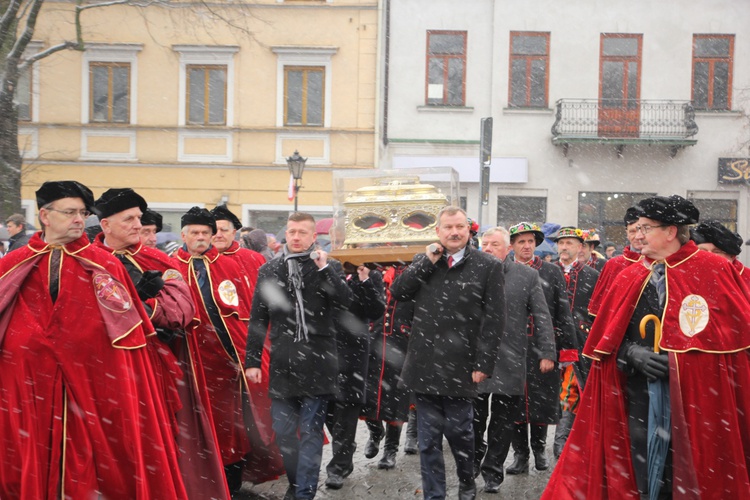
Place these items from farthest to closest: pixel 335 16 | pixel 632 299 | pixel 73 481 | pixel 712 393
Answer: pixel 335 16 → pixel 632 299 → pixel 712 393 → pixel 73 481

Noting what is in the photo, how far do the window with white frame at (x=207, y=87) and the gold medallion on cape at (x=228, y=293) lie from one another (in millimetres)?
16028

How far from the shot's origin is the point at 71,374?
4.80 metres

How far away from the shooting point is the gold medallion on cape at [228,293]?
7.25m

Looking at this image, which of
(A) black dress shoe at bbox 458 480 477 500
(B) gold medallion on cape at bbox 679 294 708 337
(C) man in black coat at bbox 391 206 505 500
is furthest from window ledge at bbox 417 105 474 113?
(B) gold medallion on cape at bbox 679 294 708 337

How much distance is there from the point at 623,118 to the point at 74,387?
2093 cm

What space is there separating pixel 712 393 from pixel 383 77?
1878cm

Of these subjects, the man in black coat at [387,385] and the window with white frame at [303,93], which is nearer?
the man in black coat at [387,385]

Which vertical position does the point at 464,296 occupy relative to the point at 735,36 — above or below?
below

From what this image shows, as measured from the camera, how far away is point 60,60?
22984mm

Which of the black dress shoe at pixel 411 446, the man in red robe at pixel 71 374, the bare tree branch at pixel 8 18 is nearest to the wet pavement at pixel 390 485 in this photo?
the black dress shoe at pixel 411 446

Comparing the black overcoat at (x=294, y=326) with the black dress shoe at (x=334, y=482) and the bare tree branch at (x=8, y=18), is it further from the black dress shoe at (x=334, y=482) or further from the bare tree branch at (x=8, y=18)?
the bare tree branch at (x=8, y=18)

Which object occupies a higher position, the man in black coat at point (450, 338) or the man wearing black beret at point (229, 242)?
the man wearing black beret at point (229, 242)

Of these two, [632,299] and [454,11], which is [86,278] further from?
[454,11]

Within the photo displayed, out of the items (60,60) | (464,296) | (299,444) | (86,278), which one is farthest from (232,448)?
(60,60)
